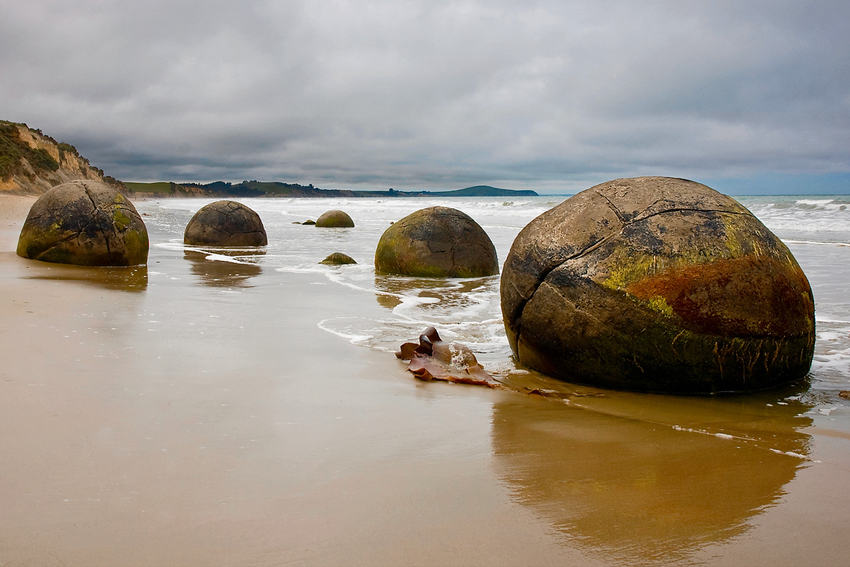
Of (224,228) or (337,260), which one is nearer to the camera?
(337,260)

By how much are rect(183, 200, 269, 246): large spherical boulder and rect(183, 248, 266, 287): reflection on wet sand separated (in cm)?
91

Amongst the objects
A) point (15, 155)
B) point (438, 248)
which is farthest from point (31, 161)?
point (438, 248)

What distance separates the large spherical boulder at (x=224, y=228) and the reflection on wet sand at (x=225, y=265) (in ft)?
3.00

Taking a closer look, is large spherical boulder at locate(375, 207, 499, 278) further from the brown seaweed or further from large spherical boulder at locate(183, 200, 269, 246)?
large spherical boulder at locate(183, 200, 269, 246)

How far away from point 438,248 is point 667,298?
6.38 m

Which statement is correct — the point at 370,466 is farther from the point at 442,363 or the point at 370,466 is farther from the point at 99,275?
the point at 99,275

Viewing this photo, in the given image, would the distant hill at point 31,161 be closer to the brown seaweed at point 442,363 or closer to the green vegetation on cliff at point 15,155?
the green vegetation on cliff at point 15,155

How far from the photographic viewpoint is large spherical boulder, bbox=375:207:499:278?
1015 centimetres

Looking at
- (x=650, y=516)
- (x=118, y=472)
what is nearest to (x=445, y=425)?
(x=650, y=516)

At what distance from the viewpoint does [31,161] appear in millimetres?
40500

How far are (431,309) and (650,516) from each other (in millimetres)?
5012

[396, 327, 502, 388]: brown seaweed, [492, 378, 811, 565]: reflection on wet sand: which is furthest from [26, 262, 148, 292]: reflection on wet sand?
[492, 378, 811, 565]: reflection on wet sand

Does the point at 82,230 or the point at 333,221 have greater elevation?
the point at 333,221

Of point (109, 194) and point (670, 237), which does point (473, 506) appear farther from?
point (109, 194)
